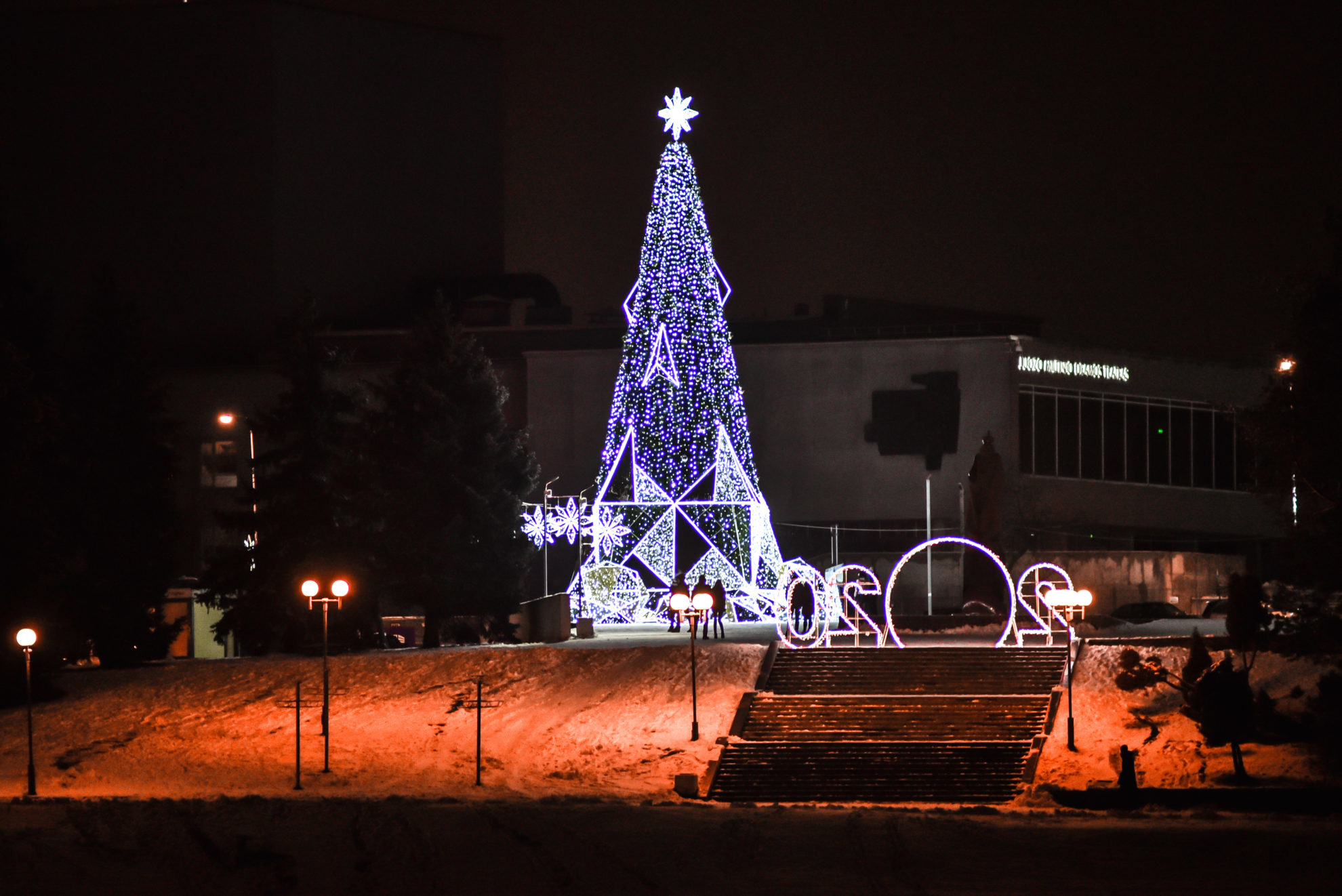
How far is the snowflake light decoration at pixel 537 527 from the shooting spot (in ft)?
144

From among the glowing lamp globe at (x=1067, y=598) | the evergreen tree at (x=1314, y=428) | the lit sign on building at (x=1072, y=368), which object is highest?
the lit sign on building at (x=1072, y=368)

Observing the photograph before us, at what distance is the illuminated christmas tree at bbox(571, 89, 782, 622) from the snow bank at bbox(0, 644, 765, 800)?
25.2 feet

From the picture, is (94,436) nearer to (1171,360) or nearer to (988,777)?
(988,777)

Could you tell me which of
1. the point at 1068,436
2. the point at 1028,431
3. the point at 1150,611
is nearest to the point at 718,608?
the point at 1150,611

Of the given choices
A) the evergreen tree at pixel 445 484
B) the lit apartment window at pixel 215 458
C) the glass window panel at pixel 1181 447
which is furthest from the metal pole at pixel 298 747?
the glass window panel at pixel 1181 447

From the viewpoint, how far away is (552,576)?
202 feet

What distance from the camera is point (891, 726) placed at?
2970 cm

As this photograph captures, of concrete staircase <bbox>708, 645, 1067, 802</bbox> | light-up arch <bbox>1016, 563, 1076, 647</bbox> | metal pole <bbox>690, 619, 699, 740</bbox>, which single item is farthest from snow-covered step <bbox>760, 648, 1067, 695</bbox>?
metal pole <bbox>690, 619, 699, 740</bbox>

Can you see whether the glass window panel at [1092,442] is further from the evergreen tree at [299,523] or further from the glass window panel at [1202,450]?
the evergreen tree at [299,523]

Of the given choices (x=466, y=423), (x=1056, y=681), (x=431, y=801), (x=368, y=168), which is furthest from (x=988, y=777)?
(x=368, y=168)

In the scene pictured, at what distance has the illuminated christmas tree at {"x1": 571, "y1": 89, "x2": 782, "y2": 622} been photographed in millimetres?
43938

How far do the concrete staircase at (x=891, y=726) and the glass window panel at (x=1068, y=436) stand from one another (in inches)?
1217

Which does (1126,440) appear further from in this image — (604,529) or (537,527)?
(537,527)

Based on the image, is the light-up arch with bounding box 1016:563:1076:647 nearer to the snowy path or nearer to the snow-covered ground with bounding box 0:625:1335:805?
the snow-covered ground with bounding box 0:625:1335:805
